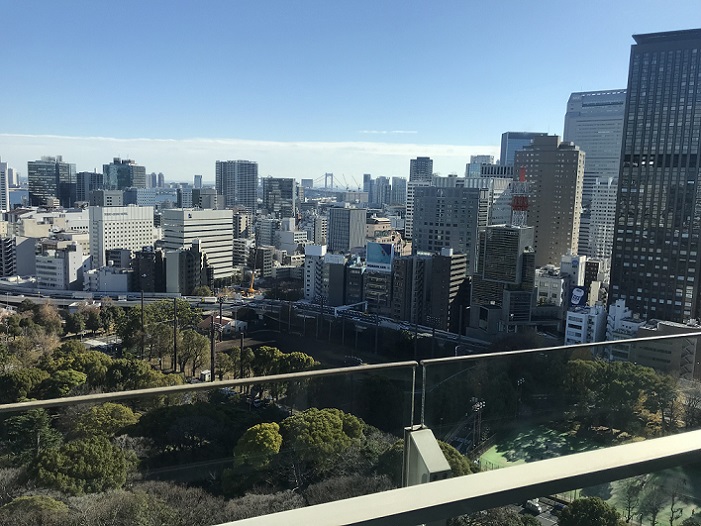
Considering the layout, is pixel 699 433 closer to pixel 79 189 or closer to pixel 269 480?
pixel 269 480

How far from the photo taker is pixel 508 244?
35.6 feet

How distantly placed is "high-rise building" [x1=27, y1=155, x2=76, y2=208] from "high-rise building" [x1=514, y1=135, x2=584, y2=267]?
82.9ft

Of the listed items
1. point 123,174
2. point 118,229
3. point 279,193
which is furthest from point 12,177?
point 118,229

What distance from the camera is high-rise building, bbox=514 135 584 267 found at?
16.2 m

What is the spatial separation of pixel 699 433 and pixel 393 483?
0.77 feet

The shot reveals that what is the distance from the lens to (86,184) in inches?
1335

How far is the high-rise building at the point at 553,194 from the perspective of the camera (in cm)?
1623

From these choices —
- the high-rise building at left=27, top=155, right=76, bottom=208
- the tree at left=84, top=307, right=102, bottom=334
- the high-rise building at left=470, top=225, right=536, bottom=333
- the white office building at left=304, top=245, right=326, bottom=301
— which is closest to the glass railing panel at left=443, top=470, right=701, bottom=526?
the tree at left=84, top=307, right=102, bottom=334

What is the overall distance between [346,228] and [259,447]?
20147 mm

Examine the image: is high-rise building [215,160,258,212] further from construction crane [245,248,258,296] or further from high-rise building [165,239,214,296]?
high-rise building [165,239,214,296]

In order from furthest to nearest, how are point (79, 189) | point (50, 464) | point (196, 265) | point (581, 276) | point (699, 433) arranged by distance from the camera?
point (79, 189), point (196, 265), point (581, 276), point (50, 464), point (699, 433)

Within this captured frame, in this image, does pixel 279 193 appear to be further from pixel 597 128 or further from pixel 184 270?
pixel 184 270

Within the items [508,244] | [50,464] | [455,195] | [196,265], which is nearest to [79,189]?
[196,265]

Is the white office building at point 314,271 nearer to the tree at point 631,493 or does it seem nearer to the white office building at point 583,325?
the white office building at point 583,325
